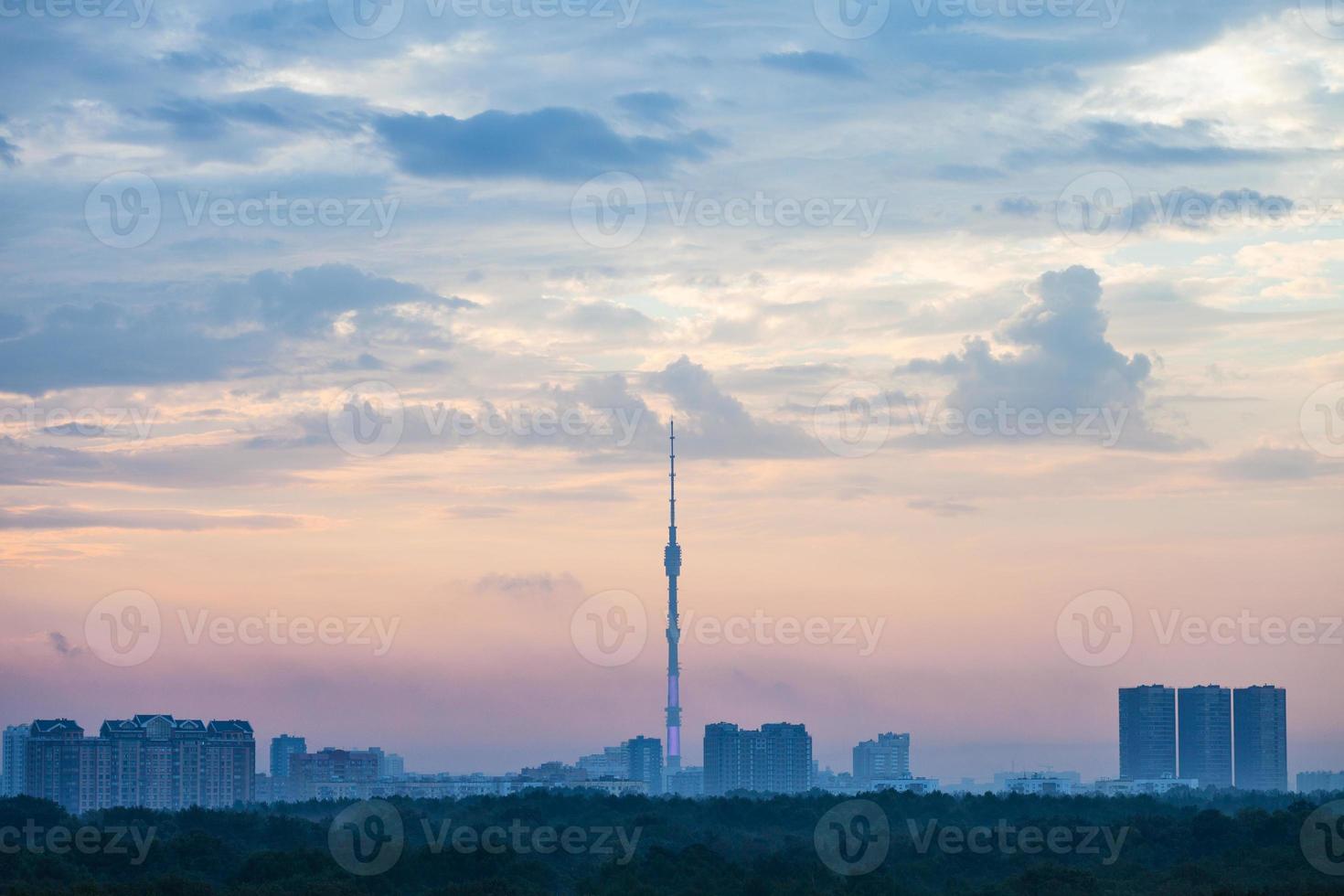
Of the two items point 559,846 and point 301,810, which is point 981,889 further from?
point 301,810

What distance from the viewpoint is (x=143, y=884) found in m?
69.8

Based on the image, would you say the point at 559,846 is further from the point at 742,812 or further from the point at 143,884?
the point at 742,812

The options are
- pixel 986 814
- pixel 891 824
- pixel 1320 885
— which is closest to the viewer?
pixel 1320 885

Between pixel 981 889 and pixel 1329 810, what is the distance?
1795 inches

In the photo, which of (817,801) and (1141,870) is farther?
(817,801)

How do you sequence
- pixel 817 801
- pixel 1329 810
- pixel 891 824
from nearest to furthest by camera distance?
pixel 1329 810 < pixel 891 824 < pixel 817 801

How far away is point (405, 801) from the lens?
164000 millimetres

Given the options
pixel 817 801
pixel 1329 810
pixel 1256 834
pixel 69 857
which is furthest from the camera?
pixel 817 801

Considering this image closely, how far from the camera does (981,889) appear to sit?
76.4 meters

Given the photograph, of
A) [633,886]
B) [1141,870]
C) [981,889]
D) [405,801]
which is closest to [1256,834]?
[1141,870]

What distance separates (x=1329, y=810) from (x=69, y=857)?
3216 inches

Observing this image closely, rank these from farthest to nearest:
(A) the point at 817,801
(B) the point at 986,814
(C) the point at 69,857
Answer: (A) the point at 817,801 → (B) the point at 986,814 → (C) the point at 69,857

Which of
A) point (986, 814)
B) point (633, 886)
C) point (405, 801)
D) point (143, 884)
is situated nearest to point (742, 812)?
point (986, 814)

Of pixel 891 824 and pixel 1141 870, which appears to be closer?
pixel 1141 870
